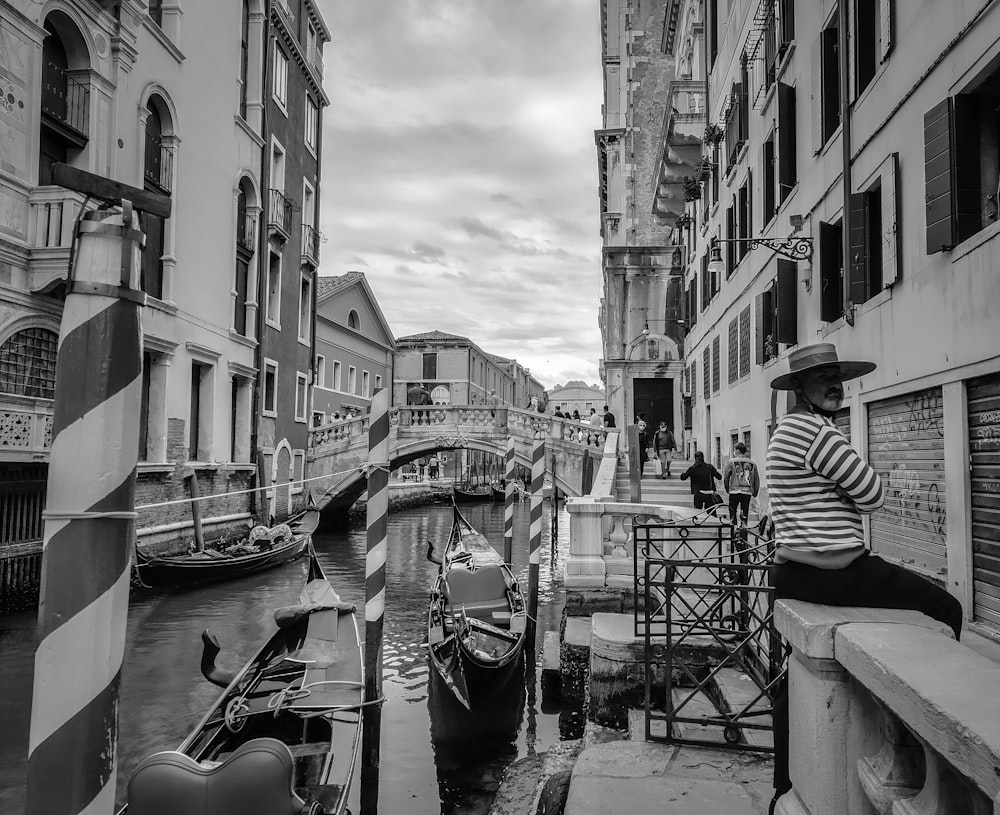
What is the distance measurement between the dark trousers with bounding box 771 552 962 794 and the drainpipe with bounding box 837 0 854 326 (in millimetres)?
5261

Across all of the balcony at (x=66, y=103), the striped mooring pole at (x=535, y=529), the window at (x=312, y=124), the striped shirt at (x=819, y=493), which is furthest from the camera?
the window at (x=312, y=124)

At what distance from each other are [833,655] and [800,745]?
311mm

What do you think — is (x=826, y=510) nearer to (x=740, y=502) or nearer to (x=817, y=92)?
(x=740, y=502)

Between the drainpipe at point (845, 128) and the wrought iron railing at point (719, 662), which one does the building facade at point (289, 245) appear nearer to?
the drainpipe at point (845, 128)

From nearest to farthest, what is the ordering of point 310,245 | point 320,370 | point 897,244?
point 897,244 → point 310,245 → point 320,370

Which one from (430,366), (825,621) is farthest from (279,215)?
(430,366)

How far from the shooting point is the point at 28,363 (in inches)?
355

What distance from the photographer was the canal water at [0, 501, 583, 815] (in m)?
5.44

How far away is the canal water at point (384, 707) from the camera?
17.8 ft

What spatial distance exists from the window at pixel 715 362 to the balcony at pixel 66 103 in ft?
33.4

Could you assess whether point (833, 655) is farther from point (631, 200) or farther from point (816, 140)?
point (631, 200)

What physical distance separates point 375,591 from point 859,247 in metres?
4.78

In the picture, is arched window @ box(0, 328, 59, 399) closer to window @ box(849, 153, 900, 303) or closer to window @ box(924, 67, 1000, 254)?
window @ box(849, 153, 900, 303)

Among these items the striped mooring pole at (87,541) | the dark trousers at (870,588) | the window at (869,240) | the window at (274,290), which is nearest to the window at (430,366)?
the window at (274,290)
